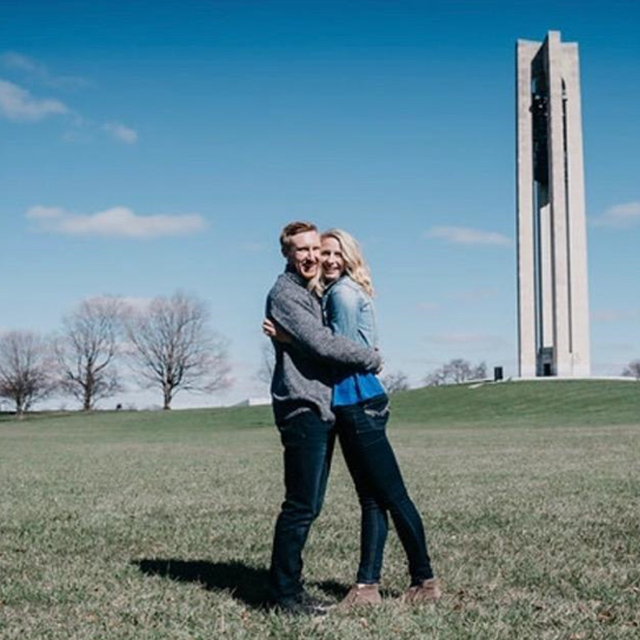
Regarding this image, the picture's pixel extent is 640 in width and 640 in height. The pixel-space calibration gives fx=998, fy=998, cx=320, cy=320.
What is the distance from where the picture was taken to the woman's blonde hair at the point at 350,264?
5.89m

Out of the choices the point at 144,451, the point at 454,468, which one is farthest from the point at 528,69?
the point at 454,468

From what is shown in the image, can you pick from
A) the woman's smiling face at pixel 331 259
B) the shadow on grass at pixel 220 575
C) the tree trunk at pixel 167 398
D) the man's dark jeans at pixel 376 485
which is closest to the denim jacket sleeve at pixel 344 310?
the woman's smiling face at pixel 331 259

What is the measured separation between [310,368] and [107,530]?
4.62 m

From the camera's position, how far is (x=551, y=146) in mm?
69875

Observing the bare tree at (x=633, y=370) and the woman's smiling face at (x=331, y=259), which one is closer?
the woman's smiling face at (x=331, y=259)

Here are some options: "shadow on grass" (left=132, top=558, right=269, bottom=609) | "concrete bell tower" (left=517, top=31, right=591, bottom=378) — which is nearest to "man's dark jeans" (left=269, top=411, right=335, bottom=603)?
"shadow on grass" (left=132, top=558, right=269, bottom=609)

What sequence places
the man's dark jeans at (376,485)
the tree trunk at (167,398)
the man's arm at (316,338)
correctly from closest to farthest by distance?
the man's arm at (316,338) < the man's dark jeans at (376,485) < the tree trunk at (167,398)

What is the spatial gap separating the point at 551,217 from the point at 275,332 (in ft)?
217

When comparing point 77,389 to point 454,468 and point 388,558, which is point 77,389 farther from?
point 388,558

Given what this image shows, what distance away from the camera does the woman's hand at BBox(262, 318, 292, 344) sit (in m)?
5.86

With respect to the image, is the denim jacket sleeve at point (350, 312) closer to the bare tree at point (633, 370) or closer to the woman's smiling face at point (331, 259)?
the woman's smiling face at point (331, 259)

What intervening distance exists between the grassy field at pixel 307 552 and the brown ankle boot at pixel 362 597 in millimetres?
229

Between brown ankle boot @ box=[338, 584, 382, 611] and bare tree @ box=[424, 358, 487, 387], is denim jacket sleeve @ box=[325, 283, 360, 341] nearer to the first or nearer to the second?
brown ankle boot @ box=[338, 584, 382, 611]

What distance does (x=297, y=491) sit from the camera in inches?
233
